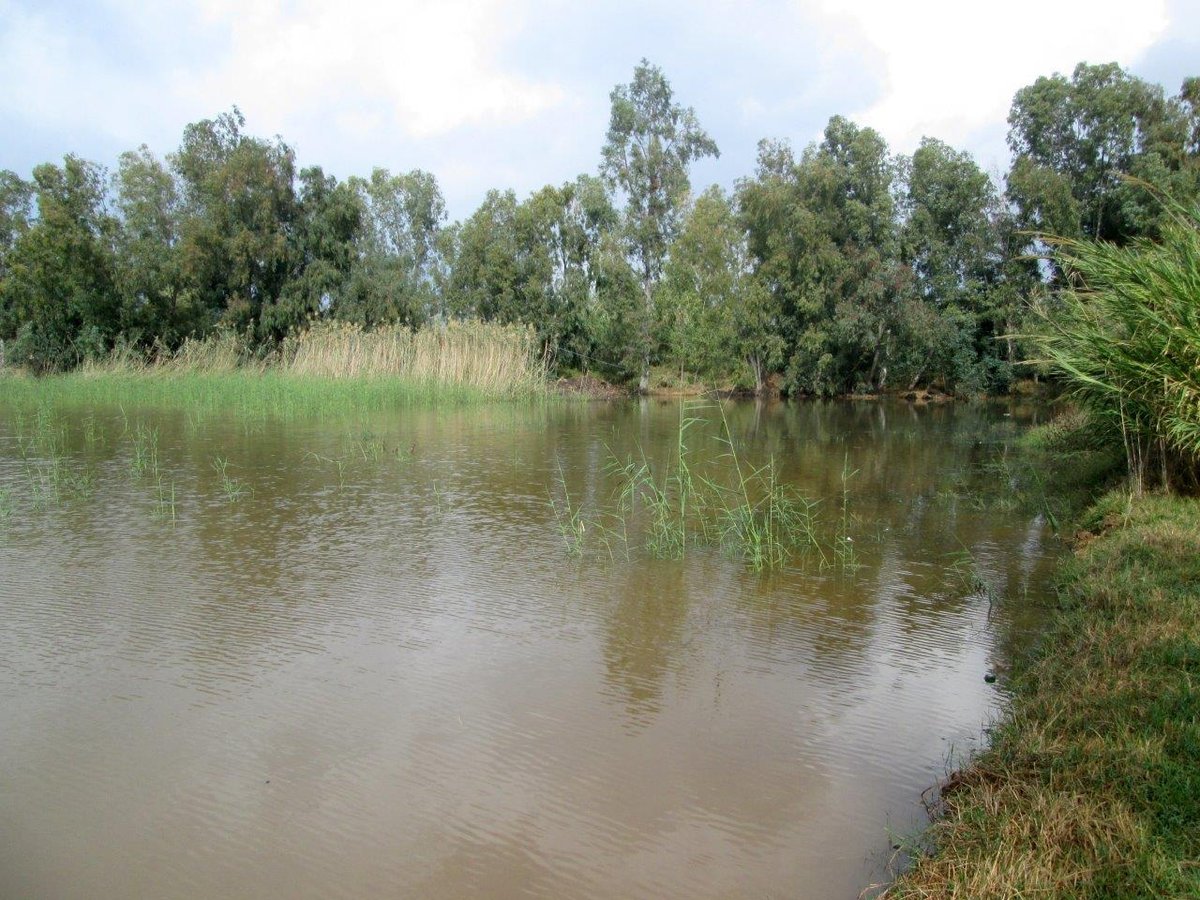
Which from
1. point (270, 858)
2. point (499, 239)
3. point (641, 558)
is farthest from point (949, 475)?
point (499, 239)

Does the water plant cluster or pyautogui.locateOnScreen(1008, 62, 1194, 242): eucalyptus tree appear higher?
pyautogui.locateOnScreen(1008, 62, 1194, 242): eucalyptus tree

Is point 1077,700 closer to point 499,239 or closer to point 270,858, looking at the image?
point 270,858

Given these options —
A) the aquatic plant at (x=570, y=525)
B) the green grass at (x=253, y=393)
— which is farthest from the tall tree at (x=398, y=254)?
the aquatic plant at (x=570, y=525)

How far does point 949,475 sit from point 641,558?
5.95 m

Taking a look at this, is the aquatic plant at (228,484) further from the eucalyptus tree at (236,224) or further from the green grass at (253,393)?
the eucalyptus tree at (236,224)

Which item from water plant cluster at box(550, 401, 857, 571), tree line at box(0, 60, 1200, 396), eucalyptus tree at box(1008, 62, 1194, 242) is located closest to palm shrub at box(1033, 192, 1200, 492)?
water plant cluster at box(550, 401, 857, 571)

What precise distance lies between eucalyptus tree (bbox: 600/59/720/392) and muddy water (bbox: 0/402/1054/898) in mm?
27370

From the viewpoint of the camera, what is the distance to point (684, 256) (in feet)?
108

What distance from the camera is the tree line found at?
28.0 meters

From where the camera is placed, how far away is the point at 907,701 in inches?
157

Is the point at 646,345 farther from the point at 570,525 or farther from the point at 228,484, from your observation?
the point at 570,525

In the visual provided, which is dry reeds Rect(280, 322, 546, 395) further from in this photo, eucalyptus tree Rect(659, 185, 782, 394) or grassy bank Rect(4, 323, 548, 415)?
eucalyptus tree Rect(659, 185, 782, 394)

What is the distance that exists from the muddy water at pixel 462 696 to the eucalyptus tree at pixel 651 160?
27370mm

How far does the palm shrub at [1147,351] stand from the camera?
632 centimetres
